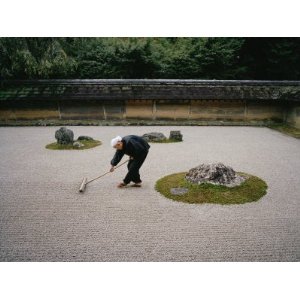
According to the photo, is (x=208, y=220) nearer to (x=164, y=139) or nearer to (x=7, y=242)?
(x=7, y=242)

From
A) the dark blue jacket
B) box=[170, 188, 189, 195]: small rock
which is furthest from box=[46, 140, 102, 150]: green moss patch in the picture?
box=[170, 188, 189, 195]: small rock

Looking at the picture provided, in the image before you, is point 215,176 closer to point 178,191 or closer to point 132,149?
point 178,191

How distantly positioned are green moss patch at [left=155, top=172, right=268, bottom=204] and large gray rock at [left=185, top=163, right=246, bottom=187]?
133 millimetres

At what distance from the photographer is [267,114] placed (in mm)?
17672

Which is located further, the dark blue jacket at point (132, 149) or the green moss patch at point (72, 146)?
the green moss patch at point (72, 146)

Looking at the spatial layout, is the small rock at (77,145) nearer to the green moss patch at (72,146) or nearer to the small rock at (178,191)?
the green moss patch at (72,146)

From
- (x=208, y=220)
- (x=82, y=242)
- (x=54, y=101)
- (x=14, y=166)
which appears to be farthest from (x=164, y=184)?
(x=54, y=101)

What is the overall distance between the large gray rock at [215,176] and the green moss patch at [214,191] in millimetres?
133

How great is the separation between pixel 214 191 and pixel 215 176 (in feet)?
1.57

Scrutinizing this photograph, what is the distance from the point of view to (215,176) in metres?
6.68

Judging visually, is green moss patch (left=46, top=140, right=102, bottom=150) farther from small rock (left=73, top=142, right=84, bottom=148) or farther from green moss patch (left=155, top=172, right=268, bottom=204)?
Answer: green moss patch (left=155, top=172, right=268, bottom=204)

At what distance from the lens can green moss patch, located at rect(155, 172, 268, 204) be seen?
601 cm

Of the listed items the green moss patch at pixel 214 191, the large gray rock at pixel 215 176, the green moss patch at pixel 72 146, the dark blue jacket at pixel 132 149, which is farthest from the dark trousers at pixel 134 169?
the green moss patch at pixel 72 146

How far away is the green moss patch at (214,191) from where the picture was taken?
6.01m
